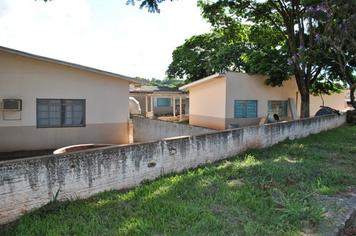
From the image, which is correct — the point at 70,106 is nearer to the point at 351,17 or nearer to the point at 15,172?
the point at 15,172

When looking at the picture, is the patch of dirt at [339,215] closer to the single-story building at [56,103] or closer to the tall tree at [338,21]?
the tall tree at [338,21]

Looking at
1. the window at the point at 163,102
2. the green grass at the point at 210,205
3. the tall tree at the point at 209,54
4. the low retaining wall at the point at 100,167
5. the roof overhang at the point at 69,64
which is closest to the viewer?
the green grass at the point at 210,205

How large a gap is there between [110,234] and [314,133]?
38.9 ft

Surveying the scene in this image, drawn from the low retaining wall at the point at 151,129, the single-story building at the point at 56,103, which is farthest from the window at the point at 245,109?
the single-story building at the point at 56,103

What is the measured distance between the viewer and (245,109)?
55.9ft

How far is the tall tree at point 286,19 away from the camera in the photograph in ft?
51.7

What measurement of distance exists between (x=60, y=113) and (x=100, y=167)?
248 inches

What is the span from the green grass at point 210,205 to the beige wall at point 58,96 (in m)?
5.64

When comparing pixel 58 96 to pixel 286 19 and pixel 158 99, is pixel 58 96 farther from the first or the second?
pixel 158 99

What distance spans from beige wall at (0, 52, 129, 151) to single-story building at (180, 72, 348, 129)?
5559 mm

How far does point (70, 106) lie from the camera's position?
1163 centimetres

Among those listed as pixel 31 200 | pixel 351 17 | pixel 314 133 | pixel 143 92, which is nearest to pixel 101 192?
pixel 31 200

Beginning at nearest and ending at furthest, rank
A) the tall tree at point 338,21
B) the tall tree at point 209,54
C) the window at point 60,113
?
the tall tree at point 338,21
the window at point 60,113
the tall tree at point 209,54

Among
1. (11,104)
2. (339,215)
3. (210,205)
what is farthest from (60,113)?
(339,215)
